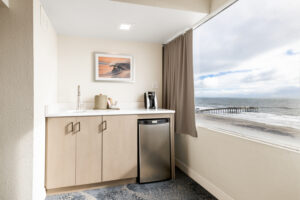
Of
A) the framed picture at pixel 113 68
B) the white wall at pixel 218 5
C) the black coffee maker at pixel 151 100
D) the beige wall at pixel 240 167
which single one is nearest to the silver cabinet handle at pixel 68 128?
the framed picture at pixel 113 68

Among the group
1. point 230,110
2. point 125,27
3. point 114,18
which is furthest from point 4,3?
point 230,110

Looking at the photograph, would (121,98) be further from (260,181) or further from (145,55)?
(260,181)

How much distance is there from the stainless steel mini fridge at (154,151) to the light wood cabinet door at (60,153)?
2.81 feet

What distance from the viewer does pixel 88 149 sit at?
2412 mm

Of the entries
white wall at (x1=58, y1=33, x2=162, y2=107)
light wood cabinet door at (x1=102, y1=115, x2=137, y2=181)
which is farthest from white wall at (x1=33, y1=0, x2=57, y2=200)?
light wood cabinet door at (x1=102, y1=115, x2=137, y2=181)

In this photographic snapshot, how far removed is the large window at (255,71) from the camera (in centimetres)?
149

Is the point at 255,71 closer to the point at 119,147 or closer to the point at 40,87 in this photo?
the point at 119,147

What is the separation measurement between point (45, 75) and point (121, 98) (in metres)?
1.31

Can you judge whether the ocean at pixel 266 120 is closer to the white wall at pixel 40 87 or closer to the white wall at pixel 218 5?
the white wall at pixel 218 5

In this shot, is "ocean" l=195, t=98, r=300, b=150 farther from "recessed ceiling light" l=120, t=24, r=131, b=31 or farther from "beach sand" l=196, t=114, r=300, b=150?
"recessed ceiling light" l=120, t=24, r=131, b=31

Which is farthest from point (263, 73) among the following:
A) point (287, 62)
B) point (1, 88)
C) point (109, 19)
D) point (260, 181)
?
point (1, 88)

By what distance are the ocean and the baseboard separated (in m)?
0.68

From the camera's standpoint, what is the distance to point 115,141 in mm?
2527

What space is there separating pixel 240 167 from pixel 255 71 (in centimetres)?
94
